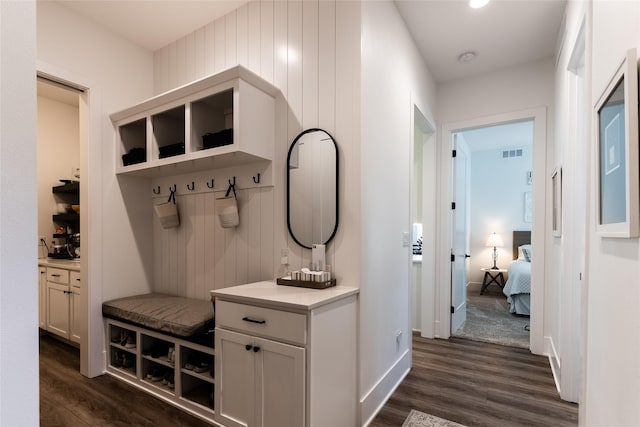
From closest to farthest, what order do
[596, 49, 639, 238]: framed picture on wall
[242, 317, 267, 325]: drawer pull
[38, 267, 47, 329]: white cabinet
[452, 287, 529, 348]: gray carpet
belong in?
[596, 49, 639, 238]: framed picture on wall < [242, 317, 267, 325]: drawer pull < [38, 267, 47, 329]: white cabinet < [452, 287, 529, 348]: gray carpet

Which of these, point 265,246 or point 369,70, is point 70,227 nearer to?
point 265,246

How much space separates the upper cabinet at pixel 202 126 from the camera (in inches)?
81.0

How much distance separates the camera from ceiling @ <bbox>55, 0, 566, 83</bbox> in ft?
8.11

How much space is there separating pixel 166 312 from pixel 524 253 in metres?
5.59

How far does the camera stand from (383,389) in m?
2.26

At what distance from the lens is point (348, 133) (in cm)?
201

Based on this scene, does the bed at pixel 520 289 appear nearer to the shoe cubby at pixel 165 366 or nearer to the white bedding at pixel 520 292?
the white bedding at pixel 520 292

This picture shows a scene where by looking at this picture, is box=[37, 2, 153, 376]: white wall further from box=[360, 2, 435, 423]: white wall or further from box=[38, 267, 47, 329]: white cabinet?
box=[360, 2, 435, 423]: white wall

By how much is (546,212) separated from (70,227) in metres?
5.38

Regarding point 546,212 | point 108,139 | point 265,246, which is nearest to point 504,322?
point 546,212

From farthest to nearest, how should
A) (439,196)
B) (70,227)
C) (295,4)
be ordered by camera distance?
(70,227) < (439,196) < (295,4)

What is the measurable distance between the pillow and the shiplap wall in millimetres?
4747

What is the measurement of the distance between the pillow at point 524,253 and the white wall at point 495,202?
1.62 ft

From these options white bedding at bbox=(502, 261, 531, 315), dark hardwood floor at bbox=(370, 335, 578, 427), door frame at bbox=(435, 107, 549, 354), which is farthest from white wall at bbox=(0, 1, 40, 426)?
white bedding at bbox=(502, 261, 531, 315)
